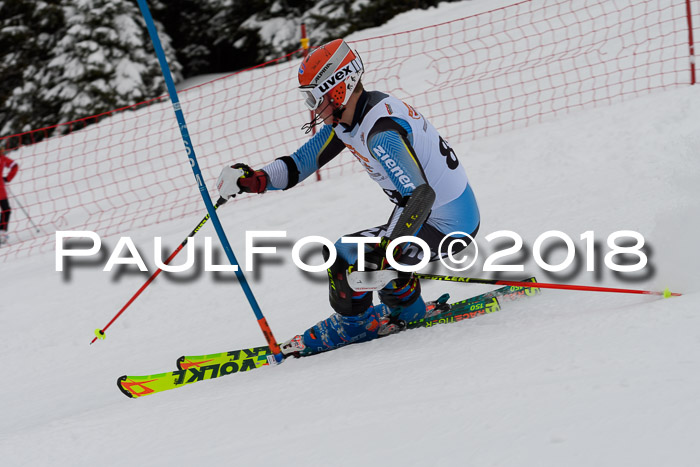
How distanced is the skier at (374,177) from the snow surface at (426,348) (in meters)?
0.22

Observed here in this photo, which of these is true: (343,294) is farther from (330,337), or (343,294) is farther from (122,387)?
(122,387)

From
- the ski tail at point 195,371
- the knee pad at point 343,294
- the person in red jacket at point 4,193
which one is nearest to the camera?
the knee pad at point 343,294

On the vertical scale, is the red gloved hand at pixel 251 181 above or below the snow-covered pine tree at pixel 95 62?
below

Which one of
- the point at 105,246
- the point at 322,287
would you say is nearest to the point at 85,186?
the point at 105,246

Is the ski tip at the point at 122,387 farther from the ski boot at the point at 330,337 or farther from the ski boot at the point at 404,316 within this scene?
the ski boot at the point at 404,316

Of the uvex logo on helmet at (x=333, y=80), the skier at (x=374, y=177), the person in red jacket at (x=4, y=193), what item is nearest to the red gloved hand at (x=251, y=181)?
the skier at (x=374, y=177)

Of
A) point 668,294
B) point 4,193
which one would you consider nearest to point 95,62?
point 4,193

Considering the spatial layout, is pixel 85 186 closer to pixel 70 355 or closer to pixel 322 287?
pixel 70 355

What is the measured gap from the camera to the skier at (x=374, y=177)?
296cm

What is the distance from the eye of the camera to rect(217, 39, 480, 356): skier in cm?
296

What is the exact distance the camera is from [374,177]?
3.35 m

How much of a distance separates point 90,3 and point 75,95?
221 centimetres

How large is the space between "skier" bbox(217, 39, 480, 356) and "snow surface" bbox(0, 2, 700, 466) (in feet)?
0.73

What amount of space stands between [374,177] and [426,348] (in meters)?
0.93
